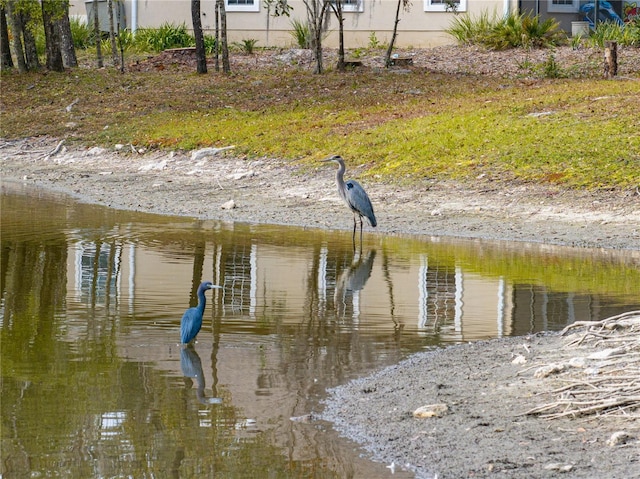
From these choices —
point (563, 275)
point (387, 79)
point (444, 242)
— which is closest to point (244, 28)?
point (387, 79)

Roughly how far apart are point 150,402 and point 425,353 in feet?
7.70

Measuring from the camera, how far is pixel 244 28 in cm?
3641

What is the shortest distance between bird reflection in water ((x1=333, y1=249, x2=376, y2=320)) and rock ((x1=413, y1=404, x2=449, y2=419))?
11.0 ft

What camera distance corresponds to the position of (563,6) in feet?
113

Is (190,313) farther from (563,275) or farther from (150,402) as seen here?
(563,275)

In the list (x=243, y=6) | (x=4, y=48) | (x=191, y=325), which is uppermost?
(x=243, y=6)

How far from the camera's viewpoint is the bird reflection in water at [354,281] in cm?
1082

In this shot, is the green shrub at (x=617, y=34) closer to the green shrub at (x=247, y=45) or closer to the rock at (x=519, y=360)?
the green shrub at (x=247, y=45)

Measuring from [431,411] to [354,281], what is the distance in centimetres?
545

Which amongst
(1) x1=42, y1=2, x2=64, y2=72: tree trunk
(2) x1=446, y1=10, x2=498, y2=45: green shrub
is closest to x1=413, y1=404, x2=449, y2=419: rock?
(1) x1=42, y1=2, x2=64, y2=72: tree trunk

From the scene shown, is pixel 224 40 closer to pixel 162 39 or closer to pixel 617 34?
pixel 162 39

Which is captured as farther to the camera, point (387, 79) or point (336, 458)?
point (387, 79)

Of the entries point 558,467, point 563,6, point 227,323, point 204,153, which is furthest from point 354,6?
point 558,467

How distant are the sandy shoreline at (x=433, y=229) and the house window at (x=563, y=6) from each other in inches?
637
